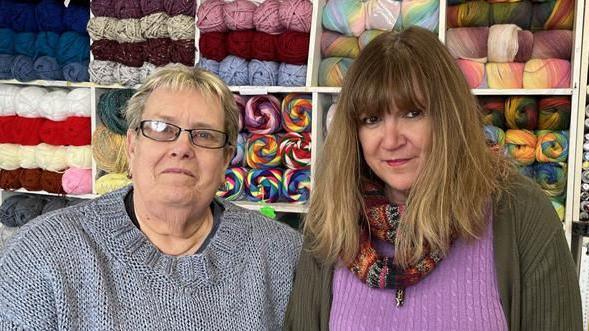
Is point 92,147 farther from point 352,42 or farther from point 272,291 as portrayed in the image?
point 272,291

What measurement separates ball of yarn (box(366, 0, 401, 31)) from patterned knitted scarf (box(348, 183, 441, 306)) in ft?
4.07

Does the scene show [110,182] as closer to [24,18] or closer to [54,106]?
[54,106]

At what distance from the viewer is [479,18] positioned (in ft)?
7.79

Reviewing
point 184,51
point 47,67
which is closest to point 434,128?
point 184,51

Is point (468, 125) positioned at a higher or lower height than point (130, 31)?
lower

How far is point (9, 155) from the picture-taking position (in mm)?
2934

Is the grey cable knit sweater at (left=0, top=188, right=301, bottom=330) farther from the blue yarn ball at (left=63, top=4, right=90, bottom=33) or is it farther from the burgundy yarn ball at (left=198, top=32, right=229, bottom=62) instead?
the blue yarn ball at (left=63, top=4, right=90, bottom=33)

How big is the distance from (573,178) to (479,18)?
69cm

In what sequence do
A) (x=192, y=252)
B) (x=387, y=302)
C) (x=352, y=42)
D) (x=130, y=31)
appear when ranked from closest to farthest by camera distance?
(x=387, y=302) < (x=192, y=252) < (x=352, y=42) < (x=130, y=31)

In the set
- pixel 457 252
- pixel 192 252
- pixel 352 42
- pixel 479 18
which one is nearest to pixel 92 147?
pixel 352 42

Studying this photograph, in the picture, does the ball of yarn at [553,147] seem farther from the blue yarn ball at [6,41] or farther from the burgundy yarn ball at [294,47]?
the blue yarn ball at [6,41]

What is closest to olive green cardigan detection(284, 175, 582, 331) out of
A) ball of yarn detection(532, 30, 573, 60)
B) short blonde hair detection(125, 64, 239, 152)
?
short blonde hair detection(125, 64, 239, 152)

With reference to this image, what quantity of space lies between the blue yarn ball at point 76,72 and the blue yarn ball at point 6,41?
11.9 inches

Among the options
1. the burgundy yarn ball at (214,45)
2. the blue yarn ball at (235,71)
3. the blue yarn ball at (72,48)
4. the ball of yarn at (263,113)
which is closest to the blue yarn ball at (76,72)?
the blue yarn ball at (72,48)
